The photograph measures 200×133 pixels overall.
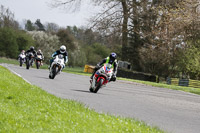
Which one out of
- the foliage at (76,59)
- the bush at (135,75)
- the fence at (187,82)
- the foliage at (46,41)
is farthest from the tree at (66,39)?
the bush at (135,75)

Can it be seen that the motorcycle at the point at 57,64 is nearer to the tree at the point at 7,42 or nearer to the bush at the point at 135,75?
the bush at the point at 135,75

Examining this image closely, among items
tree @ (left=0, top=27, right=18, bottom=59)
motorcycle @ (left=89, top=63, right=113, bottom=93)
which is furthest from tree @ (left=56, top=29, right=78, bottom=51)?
motorcycle @ (left=89, top=63, right=113, bottom=93)

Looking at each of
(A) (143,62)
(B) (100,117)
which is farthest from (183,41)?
(B) (100,117)

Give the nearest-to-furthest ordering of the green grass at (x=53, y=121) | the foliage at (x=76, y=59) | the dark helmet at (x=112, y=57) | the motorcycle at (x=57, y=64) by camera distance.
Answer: the green grass at (x=53, y=121), the dark helmet at (x=112, y=57), the motorcycle at (x=57, y=64), the foliage at (x=76, y=59)

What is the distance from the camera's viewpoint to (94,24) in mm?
49219

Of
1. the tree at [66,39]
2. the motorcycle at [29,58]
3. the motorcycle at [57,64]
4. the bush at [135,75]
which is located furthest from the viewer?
the tree at [66,39]

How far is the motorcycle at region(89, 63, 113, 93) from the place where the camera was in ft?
48.3

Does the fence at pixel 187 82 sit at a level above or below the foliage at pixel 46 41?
below

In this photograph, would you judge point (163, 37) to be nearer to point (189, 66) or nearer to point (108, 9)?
point (189, 66)

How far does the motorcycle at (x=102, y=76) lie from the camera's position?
1472cm

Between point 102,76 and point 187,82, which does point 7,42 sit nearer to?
point 187,82

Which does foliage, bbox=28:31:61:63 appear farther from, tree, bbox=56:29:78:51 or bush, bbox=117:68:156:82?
bush, bbox=117:68:156:82

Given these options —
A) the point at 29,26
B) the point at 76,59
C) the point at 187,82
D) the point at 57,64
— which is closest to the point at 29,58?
the point at 57,64

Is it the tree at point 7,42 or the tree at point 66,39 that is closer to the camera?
the tree at point 7,42
